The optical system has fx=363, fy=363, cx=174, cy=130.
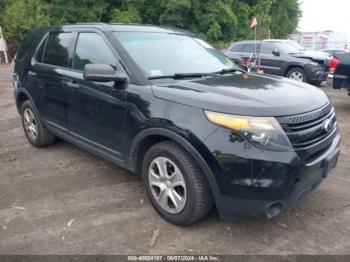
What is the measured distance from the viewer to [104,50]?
375cm

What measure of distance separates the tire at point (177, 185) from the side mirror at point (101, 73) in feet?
2.48

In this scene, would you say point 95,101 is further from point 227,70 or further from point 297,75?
point 297,75

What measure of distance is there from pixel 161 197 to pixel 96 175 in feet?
4.50

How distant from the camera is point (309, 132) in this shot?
2.91m

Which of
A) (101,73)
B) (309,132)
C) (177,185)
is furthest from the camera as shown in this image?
(101,73)

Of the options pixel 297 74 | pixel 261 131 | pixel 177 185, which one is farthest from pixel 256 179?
pixel 297 74

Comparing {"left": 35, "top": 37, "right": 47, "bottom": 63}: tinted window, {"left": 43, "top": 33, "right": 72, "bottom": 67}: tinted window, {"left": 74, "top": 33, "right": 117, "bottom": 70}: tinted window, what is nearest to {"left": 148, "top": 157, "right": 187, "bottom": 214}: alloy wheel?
{"left": 74, "top": 33, "right": 117, "bottom": 70}: tinted window

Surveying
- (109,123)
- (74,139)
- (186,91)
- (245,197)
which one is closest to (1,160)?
(74,139)

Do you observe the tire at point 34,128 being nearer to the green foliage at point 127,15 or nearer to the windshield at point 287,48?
the windshield at point 287,48

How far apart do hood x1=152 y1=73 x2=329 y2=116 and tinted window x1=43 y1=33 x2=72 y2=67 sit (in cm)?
168

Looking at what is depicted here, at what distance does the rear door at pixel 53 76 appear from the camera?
4.36 metres

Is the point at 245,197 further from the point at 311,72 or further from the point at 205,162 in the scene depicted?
the point at 311,72

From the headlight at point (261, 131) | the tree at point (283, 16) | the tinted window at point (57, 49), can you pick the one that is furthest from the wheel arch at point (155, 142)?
the tree at point (283, 16)

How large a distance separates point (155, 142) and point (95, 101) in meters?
0.87
